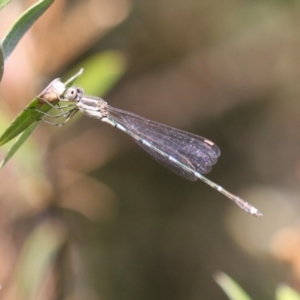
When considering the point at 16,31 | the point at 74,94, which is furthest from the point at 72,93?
the point at 16,31

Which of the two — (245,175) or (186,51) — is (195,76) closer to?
(186,51)

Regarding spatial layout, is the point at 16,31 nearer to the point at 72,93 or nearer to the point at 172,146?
the point at 72,93

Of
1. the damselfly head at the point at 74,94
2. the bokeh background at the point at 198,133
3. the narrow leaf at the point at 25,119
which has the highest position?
the narrow leaf at the point at 25,119

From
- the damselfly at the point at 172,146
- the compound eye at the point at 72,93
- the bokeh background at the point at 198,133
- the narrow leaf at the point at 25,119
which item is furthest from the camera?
the bokeh background at the point at 198,133

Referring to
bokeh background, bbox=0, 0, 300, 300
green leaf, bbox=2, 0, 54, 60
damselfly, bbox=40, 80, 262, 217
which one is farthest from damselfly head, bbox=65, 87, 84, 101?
bokeh background, bbox=0, 0, 300, 300

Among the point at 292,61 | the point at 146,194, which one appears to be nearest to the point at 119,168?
the point at 146,194

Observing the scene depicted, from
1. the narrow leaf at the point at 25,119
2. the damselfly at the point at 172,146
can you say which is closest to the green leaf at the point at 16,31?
the narrow leaf at the point at 25,119

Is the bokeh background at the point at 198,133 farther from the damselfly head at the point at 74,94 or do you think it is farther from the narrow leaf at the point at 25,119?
the narrow leaf at the point at 25,119

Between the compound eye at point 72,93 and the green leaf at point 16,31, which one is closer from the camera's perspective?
the green leaf at point 16,31
